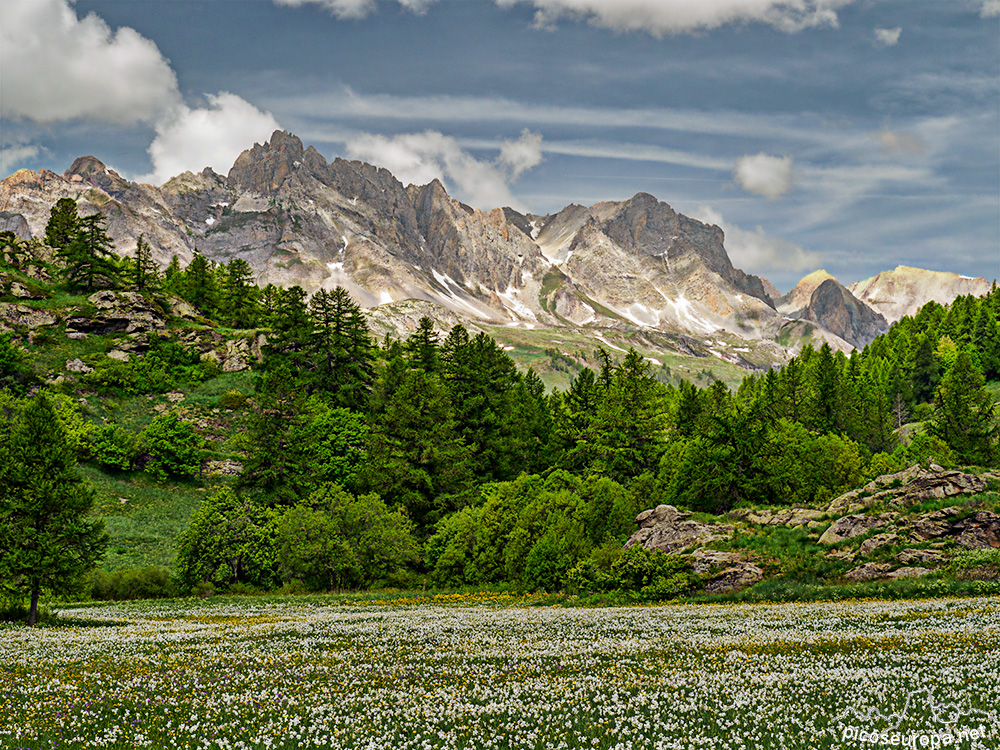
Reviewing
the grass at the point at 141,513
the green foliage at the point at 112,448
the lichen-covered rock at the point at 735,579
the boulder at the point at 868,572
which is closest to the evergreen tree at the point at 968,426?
the boulder at the point at 868,572

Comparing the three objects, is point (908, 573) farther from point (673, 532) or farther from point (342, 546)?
point (342, 546)

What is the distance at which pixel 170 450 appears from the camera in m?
82.8

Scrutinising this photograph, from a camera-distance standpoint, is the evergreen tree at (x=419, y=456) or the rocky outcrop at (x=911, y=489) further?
the evergreen tree at (x=419, y=456)

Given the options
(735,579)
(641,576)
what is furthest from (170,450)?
(735,579)

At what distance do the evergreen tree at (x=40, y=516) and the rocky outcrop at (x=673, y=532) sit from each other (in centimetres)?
3243

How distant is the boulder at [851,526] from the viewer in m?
36.1

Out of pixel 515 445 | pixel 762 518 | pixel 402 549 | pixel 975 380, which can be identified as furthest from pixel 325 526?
pixel 975 380

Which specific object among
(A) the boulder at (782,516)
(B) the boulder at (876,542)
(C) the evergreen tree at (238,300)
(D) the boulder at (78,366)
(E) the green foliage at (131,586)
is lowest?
(E) the green foliage at (131,586)

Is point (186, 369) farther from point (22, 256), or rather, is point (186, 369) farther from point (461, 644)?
point (461, 644)

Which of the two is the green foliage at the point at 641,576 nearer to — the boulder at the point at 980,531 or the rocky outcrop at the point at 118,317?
the boulder at the point at 980,531

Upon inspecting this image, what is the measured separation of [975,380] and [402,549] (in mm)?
87162

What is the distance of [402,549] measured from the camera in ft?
181

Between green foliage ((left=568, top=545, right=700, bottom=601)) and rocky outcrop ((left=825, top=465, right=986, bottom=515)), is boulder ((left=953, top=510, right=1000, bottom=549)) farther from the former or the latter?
green foliage ((left=568, top=545, right=700, bottom=601))

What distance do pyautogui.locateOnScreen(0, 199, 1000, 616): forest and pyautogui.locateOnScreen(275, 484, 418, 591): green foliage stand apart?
20 cm
